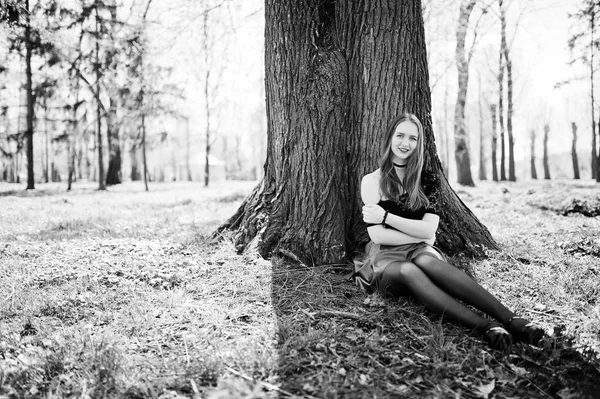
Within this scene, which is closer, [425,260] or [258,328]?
[258,328]

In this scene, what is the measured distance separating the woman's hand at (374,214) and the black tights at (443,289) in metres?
0.41

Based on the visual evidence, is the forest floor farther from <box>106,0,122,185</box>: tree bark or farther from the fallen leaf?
<box>106,0,122,185</box>: tree bark

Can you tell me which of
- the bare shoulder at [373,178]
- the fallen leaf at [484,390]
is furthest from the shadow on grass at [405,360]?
the bare shoulder at [373,178]

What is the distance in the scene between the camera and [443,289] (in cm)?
297

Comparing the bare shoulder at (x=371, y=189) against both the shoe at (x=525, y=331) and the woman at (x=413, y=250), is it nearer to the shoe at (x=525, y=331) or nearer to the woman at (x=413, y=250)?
the woman at (x=413, y=250)

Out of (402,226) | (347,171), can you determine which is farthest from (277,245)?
(402,226)

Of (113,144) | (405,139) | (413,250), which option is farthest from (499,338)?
(113,144)

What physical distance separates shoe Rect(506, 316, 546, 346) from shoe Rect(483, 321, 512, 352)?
0.08 meters

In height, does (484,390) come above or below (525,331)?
below

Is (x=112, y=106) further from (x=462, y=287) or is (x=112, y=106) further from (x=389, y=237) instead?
(x=462, y=287)

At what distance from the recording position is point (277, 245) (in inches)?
163

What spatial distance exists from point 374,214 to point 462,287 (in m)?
0.90

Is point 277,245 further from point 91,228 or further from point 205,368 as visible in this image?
point 91,228

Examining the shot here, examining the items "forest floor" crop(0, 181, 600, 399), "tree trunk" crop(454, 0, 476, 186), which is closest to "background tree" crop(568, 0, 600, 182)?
"tree trunk" crop(454, 0, 476, 186)
